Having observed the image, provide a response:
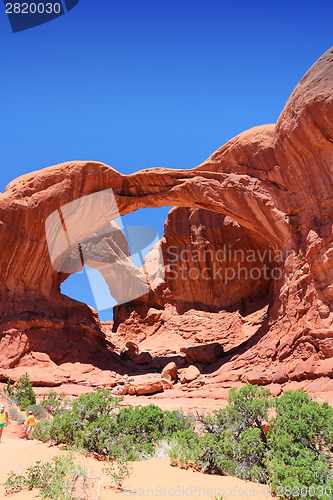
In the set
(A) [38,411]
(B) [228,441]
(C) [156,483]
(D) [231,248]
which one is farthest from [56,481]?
(D) [231,248]

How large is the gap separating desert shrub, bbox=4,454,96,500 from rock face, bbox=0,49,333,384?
810cm

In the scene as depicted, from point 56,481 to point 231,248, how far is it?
19436 mm

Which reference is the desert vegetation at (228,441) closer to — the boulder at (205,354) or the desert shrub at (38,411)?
the desert shrub at (38,411)

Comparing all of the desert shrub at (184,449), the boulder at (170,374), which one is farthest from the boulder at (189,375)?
the desert shrub at (184,449)

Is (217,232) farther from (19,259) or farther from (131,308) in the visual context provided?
(19,259)

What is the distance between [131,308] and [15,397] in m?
16.0

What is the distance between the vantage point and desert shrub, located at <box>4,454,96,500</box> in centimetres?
421

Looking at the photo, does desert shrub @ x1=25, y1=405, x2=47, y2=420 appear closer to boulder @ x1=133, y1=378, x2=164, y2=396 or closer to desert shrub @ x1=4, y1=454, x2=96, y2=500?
boulder @ x1=133, y1=378, x2=164, y2=396

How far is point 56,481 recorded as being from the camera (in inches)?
170

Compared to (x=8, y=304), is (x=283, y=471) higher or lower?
lower

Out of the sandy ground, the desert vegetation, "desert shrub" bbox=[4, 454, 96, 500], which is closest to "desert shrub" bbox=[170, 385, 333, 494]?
the desert vegetation

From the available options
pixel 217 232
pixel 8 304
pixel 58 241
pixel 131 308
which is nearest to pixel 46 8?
pixel 58 241

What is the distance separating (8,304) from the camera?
15633mm

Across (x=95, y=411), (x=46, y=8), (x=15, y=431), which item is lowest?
(x=15, y=431)
